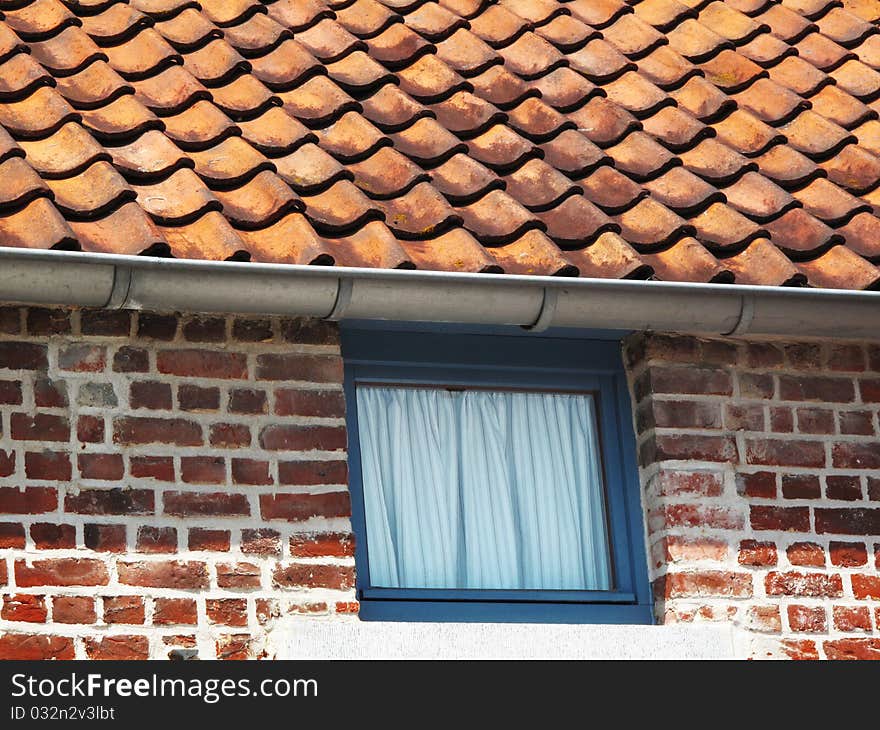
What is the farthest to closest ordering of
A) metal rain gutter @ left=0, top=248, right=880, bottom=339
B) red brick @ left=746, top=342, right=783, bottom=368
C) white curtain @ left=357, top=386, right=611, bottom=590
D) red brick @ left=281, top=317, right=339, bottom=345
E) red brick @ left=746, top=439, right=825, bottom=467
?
red brick @ left=746, top=342, right=783, bottom=368 < red brick @ left=746, top=439, right=825, bottom=467 < white curtain @ left=357, top=386, right=611, bottom=590 < red brick @ left=281, top=317, right=339, bottom=345 < metal rain gutter @ left=0, top=248, right=880, bottom=339

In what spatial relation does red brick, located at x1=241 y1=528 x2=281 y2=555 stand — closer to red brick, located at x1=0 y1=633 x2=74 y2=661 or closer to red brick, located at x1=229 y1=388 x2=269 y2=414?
red brick, located at x1=229 y1=388 x2=269 y2=414

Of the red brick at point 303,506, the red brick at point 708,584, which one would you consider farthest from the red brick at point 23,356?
the red brick at point 708,584

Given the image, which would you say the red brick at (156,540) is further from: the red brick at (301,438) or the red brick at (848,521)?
the red brick at (848,521)

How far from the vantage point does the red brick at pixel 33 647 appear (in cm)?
437

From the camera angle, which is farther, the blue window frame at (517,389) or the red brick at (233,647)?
the blue window frame at (517,389)

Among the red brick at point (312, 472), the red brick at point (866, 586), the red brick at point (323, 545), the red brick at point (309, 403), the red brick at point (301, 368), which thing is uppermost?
the red brick at point (301, 368)

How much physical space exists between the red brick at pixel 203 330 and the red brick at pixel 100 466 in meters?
0.42

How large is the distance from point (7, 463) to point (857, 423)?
8.31 ft

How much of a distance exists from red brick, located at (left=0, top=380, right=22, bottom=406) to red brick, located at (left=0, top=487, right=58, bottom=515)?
0.24 metres

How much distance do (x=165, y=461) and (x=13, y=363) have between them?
0.49 m

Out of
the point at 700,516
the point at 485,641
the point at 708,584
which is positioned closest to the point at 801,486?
the point at 700,516

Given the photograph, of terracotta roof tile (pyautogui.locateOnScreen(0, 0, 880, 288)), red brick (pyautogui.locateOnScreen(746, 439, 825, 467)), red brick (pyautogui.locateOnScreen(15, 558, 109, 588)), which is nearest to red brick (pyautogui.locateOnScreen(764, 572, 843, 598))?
red brick (pyautogui.locateOnScreen(746, 439, 825, 467))

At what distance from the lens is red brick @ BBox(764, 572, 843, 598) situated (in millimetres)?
4965

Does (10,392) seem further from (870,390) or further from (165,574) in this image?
(870,390)
